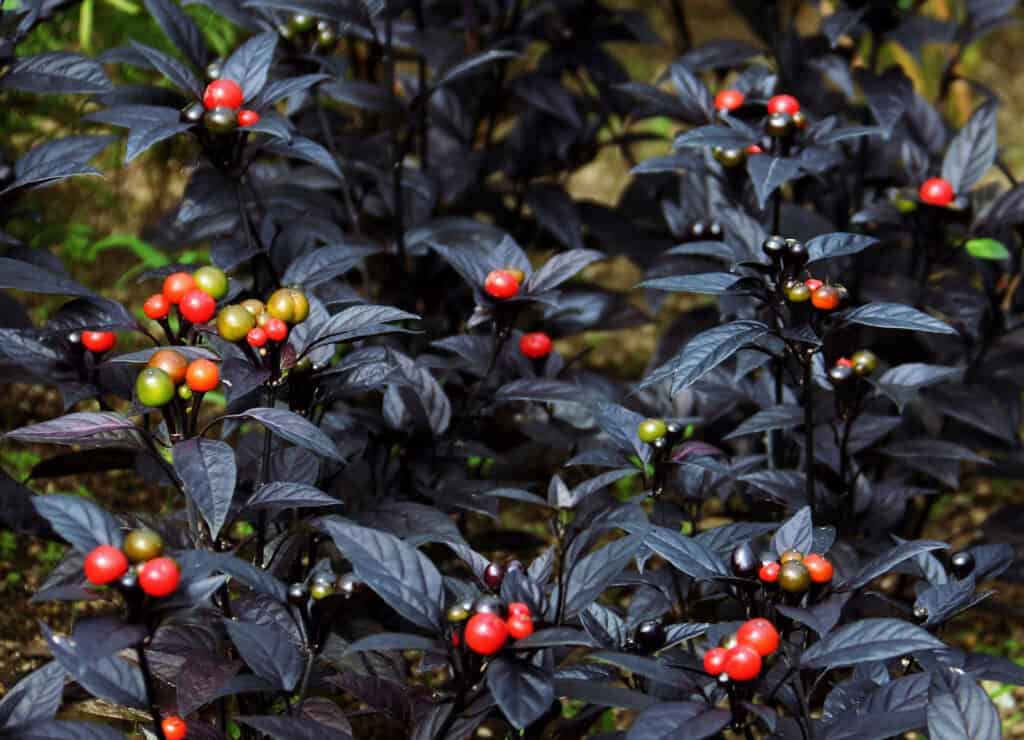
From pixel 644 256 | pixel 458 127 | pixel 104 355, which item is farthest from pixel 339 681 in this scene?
pixel 458 127

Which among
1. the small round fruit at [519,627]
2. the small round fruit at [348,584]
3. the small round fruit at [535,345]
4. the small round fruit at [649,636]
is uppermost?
the small round fruit at [519,627]

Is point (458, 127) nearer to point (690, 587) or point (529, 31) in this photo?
point (529, 31)

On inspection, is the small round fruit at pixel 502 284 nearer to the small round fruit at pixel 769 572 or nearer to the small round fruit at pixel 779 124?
the small round fruit at pixel 779 124

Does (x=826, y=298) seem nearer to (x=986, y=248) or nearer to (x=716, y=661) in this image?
(x=716, y=661)

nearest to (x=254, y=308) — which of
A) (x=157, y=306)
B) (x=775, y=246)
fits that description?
(x=157, y=306)

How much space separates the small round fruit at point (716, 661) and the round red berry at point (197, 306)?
0.76 m

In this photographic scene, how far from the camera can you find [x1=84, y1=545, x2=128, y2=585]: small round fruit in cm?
122

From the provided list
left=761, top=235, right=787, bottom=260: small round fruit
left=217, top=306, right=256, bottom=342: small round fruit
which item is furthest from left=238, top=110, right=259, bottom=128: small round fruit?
left=761, top=235, right=787, bottom=260: small round fruit

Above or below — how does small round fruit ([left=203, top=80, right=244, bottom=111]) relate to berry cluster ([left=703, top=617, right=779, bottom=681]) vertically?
above

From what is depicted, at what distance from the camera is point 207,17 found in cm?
346

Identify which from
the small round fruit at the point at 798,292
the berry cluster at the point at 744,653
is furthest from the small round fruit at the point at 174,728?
the small round fruit at the point at 798,292

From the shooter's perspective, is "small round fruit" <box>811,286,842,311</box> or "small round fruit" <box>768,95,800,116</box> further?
"small round fruit" <box>768,95,800,116</box>

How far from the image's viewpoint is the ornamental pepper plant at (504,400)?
4.63 feet

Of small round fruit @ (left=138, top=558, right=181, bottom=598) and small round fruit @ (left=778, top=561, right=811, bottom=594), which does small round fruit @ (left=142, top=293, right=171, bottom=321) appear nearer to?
small round fruit @ (left=138, top=558, right=181, bottom=598)
